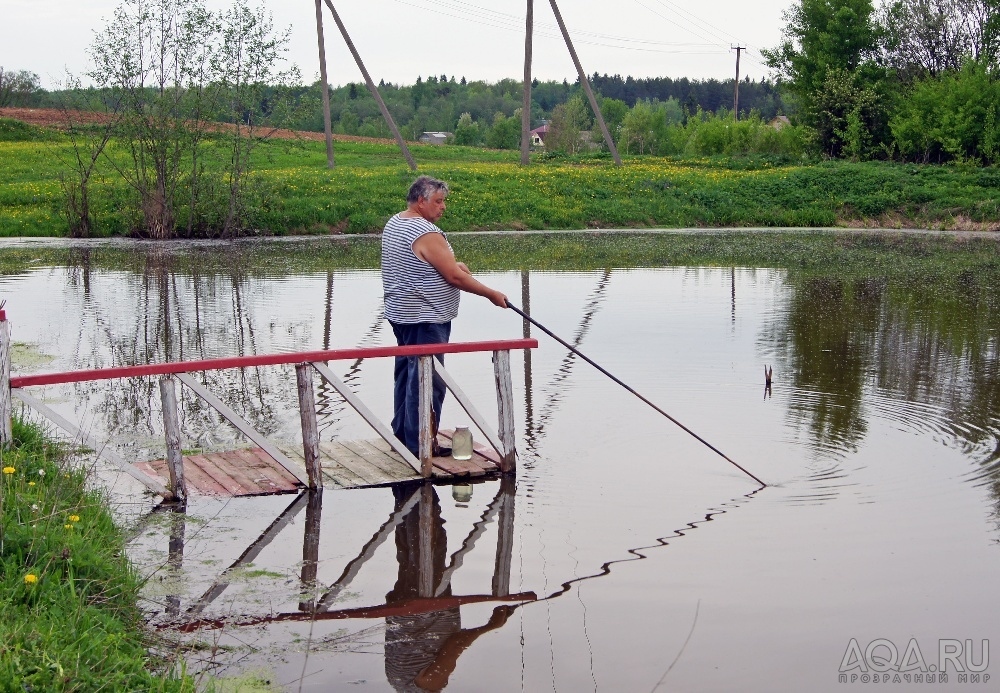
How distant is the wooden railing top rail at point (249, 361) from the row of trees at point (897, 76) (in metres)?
39.3

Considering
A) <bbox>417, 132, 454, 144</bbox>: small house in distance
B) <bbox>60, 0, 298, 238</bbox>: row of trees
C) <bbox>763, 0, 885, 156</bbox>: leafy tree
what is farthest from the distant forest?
<bbox>60, 0, 298, 238</bbox>: row of trees

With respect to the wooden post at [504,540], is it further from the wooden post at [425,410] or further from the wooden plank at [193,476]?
the wooden plank at [193,476]

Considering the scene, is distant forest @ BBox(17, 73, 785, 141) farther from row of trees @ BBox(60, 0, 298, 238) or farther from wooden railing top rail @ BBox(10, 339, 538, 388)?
wooden railing top rail @ BBox(10, 339, 538, 388)

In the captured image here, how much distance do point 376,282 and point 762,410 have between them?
439 inches

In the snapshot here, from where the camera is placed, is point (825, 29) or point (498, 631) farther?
point (825, 29)

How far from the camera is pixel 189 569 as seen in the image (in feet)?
18.0

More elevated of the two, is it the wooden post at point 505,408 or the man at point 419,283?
the man at point 419,283

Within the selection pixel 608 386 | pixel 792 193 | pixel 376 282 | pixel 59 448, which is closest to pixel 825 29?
pixel 792 193

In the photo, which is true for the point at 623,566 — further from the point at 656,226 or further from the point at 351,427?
the point at 656,226

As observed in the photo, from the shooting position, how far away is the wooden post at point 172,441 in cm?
651

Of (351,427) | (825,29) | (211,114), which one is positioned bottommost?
(351,427)

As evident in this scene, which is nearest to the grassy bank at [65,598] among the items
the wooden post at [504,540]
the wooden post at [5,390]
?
the wooden post at [5,390]

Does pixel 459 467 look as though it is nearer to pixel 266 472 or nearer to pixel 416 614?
pixel 266 472

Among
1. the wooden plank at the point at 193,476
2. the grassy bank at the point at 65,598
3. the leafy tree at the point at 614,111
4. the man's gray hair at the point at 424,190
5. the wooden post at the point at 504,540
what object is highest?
the leafy tree at the point at 614,111
